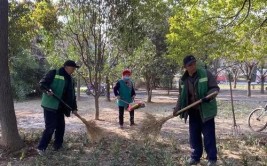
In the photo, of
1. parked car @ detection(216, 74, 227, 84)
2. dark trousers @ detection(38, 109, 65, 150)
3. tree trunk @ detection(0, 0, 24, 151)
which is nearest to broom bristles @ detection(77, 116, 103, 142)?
dark trousers @ detection(38, 109, 65, 150)

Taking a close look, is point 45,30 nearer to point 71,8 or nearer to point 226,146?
point 71,8

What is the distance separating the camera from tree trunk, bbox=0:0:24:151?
20.2 feet

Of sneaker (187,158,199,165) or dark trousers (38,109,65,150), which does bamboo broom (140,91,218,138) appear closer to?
sneaker (187,158,199,165)

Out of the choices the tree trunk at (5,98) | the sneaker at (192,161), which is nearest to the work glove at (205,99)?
the sneaker at (192,161)

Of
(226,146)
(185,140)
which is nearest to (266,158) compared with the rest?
(226,146)

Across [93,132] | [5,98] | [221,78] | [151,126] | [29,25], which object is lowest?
[93,132]

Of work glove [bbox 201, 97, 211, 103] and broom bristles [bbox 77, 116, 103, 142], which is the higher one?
work glove [bbox 201, 97, 211, 103]

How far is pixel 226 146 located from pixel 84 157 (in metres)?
2.74

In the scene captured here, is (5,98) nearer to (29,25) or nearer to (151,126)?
(151,126)

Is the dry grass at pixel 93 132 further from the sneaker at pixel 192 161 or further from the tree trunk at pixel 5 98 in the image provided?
the sneaker at pixel 192 161

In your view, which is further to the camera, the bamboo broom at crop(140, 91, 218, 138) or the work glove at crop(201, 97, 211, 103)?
the bamboo broom at crop(140, 91, 218, 138)

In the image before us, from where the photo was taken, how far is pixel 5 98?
6.23 metres

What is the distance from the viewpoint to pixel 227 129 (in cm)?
941

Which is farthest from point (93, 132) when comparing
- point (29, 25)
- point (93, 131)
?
point (29, 25)
